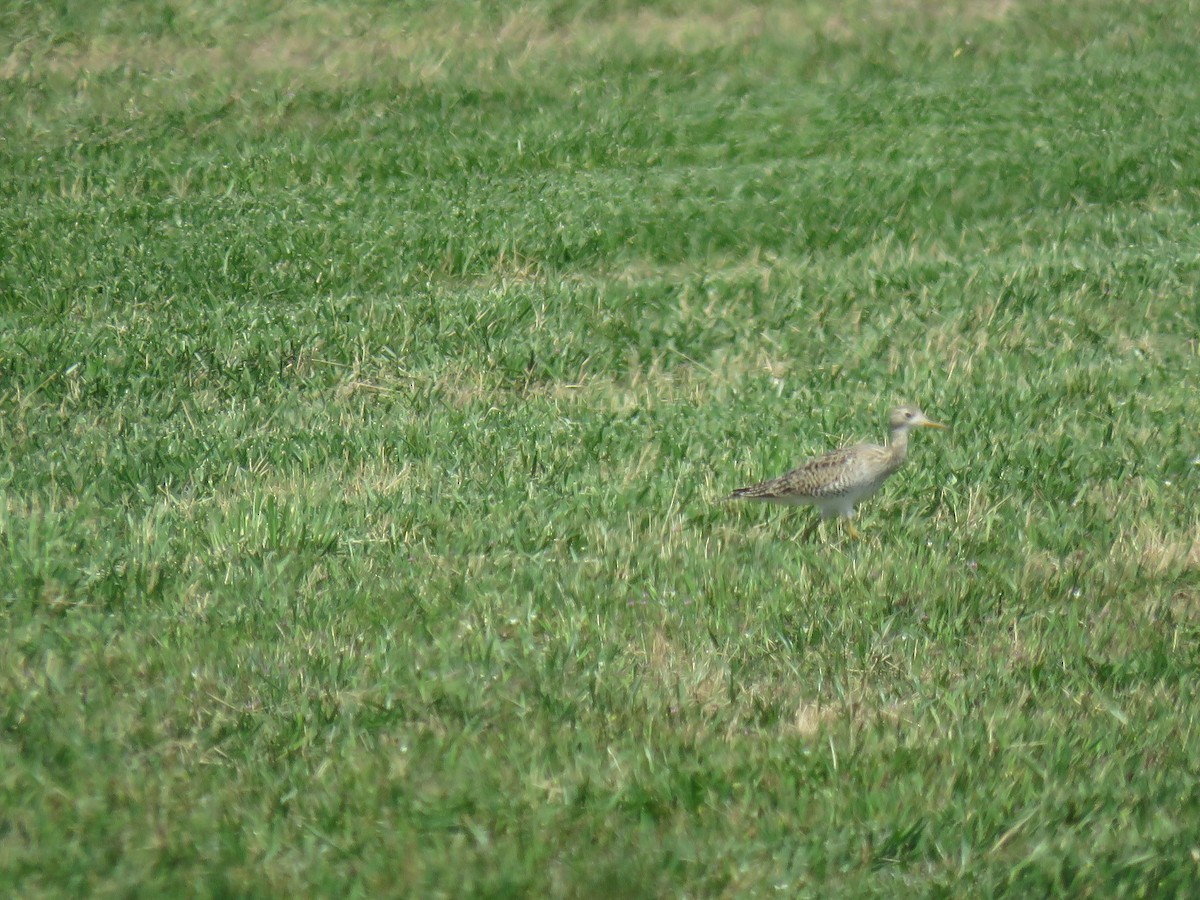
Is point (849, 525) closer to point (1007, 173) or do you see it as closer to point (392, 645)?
point (392, 645)

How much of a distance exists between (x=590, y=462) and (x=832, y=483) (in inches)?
63.9

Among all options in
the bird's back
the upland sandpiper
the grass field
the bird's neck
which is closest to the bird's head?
the bird's neck

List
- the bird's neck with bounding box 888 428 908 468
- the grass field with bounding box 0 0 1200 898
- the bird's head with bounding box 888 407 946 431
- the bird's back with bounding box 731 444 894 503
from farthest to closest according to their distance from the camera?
1. the bird's head with bounding box 888 407 946 431
2. the bird's neck with bounding box 888 428 908 468
3. the bird's back with bounding box 731 444 894 503
4. the grass field with bounding box 0 0 1200 898

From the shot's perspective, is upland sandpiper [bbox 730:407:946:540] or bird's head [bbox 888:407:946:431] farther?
bird's head [bbox 888:407:946:431]

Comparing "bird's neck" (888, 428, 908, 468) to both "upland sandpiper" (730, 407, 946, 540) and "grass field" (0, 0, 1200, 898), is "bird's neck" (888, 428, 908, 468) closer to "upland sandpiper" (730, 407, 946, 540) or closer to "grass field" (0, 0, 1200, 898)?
"upland sandpiper" (730, 407, 946, 540)

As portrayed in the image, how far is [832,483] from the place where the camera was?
7.76 metres

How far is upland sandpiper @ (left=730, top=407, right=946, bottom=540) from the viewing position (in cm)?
771

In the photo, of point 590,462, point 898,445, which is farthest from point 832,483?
point 590,462

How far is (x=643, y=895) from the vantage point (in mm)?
4438

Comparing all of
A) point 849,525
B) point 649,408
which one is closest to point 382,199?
point 649,408

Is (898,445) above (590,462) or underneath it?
above

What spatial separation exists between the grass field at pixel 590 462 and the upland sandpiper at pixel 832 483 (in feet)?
0.62

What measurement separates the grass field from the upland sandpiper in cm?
19

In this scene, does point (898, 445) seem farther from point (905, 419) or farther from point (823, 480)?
point (823, 480)
